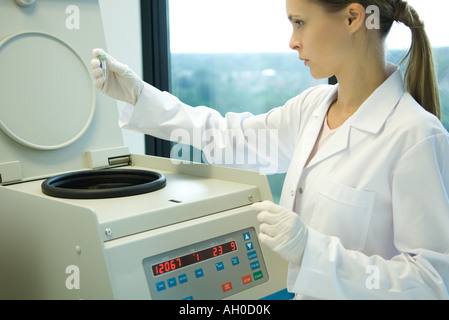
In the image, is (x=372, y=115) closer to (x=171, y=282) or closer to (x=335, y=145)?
(x=335, y=145)

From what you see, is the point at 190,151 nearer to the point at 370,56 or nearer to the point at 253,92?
the point at 253,92

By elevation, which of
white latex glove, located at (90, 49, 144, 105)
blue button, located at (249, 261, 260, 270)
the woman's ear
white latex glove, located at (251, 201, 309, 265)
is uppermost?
the woman's ear

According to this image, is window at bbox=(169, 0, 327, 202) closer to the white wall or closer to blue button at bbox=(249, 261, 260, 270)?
the white wall

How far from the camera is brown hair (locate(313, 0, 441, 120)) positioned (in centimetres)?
122

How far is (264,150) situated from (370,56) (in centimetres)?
51

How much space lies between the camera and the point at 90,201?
4.01 ft

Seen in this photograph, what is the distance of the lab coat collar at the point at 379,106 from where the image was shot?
1.22m

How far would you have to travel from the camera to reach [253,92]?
2.37 m

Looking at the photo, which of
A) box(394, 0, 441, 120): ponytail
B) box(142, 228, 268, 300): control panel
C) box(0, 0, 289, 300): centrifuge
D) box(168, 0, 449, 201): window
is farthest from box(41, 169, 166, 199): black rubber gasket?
box(168, 0, 449, 201): window

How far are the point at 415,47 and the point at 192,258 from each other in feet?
2.54

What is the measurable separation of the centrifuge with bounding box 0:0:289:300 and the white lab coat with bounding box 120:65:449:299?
160 mm

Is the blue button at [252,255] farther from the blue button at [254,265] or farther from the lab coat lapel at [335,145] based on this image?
the lab coat lapel at [335,145]

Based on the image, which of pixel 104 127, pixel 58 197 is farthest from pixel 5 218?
pixel 104 127

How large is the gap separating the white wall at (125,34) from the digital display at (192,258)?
133 cm
